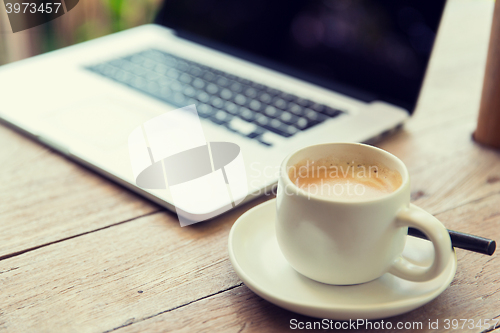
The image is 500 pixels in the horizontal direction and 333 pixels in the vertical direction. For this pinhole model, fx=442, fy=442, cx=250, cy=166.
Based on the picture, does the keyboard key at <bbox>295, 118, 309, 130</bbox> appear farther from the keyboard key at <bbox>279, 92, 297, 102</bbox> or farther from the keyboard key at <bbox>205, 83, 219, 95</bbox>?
the keyboard key at <bbox>205, 83, 219, 95</bbox>

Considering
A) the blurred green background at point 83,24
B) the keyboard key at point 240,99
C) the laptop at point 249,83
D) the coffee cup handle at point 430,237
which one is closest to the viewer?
the coffee cup handle at point 430,237

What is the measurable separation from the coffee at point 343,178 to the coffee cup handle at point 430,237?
6 centimetres

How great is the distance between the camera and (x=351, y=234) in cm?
36

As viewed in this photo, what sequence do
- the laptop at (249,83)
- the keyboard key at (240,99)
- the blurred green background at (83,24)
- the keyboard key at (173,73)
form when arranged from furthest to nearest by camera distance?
the blurred green background at (83,24) < the keyboard key at (173,73) < the keyboard key at (240,99) < the laptop at (249,83)

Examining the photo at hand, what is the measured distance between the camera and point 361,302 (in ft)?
1.23

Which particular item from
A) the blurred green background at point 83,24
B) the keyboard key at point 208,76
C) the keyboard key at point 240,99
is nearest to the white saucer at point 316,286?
the keyboard key at point 240,99

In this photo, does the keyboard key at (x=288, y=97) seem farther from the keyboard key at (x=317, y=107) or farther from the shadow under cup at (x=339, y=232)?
the shadow under cup at (x=339, y=232)

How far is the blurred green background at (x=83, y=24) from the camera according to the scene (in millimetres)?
1748

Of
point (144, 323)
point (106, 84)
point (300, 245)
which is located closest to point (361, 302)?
point (300, 245)

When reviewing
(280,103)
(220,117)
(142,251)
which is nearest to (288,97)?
(280,103)

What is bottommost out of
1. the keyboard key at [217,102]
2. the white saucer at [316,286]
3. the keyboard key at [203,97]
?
the keyboard key at [203,97]

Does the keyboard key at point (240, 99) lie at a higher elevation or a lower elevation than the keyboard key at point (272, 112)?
lower

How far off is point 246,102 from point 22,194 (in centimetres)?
36

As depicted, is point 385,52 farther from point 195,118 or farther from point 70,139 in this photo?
point 70,139
